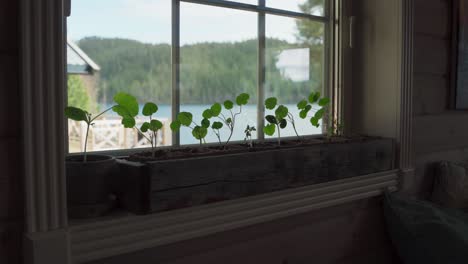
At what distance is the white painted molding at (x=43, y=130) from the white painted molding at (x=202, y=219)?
0.06 meters

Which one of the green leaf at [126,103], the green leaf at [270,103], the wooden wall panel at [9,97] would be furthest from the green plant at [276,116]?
the wooden wall panel at [9,97]

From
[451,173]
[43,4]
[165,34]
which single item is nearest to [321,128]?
[451,173]

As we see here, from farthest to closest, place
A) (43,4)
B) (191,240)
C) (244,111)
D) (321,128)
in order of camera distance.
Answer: (321,128) → (244,111) → (191,240) → (43,4)

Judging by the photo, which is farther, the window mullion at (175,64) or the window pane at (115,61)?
the window mullion at (175,64)

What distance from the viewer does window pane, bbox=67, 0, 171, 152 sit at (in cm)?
111

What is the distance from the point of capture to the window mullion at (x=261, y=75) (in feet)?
4.78

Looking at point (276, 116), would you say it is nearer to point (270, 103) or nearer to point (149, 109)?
point (270, 103)

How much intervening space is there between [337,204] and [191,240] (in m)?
0.57

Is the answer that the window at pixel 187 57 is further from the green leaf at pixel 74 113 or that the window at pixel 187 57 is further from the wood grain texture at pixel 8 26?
the wood grain texture at pixel 8 26

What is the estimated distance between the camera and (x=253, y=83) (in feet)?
4.80

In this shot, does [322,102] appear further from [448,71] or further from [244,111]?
[448,71]

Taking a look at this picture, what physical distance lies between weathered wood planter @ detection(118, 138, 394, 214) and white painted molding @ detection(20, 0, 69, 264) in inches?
6.9

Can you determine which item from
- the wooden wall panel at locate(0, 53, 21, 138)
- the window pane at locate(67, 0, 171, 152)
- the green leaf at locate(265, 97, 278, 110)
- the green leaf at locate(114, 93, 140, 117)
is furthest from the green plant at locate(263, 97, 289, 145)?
the wooden wall panel at locate(0, 53, 21, 138)

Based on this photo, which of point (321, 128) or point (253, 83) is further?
point (321, 128)
